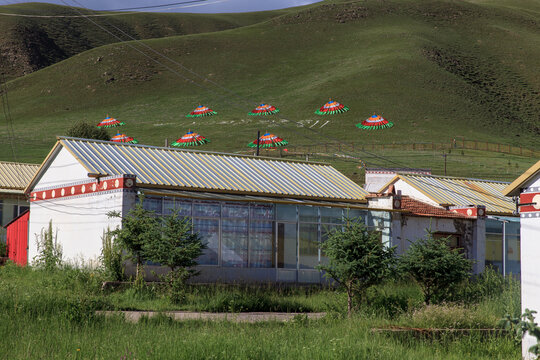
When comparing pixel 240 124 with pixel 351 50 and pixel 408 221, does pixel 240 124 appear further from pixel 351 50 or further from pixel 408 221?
pixel 408 221

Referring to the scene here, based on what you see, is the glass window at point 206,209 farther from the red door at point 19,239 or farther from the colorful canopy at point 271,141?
the colorful canopy at point 271,141

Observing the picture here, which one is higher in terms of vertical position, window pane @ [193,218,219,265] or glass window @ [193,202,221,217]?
glass window @ [193,202,221,217]

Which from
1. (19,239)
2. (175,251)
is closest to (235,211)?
(175,251)

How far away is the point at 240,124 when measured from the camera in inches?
3903

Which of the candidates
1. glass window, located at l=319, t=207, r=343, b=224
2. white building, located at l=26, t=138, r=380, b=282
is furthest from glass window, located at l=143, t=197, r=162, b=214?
glass window, located at l=319, t=207, r=343, b=224

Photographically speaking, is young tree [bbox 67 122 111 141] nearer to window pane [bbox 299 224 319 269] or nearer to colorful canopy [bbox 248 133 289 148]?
colorful canopy [bbox 248 133 289 148]

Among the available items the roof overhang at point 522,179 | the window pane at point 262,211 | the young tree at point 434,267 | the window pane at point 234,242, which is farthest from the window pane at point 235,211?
the roof overhang at point 522,179

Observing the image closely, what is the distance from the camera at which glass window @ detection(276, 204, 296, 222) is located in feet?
95.5

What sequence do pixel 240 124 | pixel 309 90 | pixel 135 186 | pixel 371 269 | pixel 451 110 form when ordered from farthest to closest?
1. pixel 309 90
2. pixel 451 110
3. pixel 240 124
4. pixel 135 186
5. pixel 371 269

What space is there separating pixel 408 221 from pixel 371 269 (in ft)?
41.1

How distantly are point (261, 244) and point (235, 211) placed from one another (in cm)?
177

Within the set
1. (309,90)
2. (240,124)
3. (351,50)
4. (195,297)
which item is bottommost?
(195,297)

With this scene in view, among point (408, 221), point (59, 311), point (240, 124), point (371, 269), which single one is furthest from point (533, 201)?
point (240, 124)

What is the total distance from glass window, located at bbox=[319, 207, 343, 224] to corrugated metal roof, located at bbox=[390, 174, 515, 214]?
7.22 m
